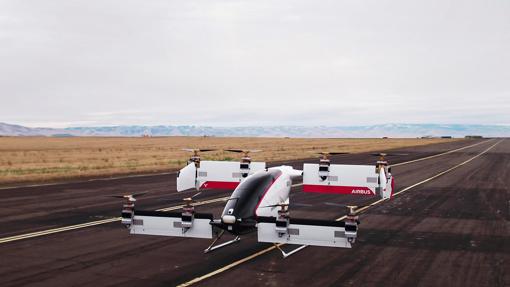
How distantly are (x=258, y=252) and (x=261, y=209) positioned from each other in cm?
156

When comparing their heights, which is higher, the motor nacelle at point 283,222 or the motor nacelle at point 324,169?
the motor nacelle at point 324,169

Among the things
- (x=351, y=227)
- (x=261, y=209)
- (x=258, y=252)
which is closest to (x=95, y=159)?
(x=258, y=252)

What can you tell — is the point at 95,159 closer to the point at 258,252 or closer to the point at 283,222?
the point at 258,252

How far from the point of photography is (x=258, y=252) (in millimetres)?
13773

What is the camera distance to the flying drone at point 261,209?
10.8 meters

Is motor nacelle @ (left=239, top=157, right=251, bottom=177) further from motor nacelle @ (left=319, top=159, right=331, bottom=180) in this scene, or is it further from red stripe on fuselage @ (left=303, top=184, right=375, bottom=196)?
motor nacelle @ (left=319, top=159, right=331, bottom=180)

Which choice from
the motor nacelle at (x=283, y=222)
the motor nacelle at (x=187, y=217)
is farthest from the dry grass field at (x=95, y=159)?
the motor nacelle at (x=283, y=222)

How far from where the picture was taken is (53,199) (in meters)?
24.0

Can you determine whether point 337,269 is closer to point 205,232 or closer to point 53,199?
point 205,232

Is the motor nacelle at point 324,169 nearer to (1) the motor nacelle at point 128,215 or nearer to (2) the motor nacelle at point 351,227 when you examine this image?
(2) the motor nacelle at point 351,227

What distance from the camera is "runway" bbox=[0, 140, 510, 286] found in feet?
36.9

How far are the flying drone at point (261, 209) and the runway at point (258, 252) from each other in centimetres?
92

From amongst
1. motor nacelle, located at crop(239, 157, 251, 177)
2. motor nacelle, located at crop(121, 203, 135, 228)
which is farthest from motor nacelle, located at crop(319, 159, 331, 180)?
motor nacelle, located at crop(121, 203, 135, 228)

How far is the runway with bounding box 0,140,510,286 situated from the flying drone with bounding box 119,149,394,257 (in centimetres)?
92
